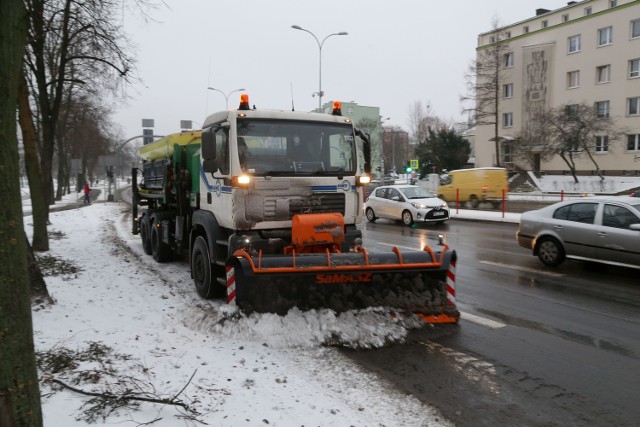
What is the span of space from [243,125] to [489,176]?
23.0m

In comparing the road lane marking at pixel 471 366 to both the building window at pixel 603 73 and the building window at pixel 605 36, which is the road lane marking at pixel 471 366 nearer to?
the building window at pixel 603 73

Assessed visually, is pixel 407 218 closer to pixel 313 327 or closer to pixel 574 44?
pixel 313 327

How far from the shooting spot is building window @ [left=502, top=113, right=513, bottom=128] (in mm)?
48881

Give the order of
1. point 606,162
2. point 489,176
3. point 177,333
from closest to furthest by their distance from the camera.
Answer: point 177,333, point 489,176, point 606,162

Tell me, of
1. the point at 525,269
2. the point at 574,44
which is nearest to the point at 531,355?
the point at 525,269

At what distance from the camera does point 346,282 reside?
232 inches

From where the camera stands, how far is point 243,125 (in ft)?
21.6

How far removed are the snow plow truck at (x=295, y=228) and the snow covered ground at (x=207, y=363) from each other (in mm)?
340

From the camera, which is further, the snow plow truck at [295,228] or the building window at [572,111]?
the building window at [572,111]

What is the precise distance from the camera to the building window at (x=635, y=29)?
128 feet

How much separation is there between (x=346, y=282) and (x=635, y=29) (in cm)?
4505

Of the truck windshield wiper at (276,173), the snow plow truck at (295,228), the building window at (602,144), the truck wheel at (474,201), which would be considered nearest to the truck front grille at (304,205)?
the snow plow truck at (295,228)

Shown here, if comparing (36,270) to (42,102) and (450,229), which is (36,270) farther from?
(450,229)

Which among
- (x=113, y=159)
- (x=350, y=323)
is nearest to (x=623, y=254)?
(x=350, y=323)
